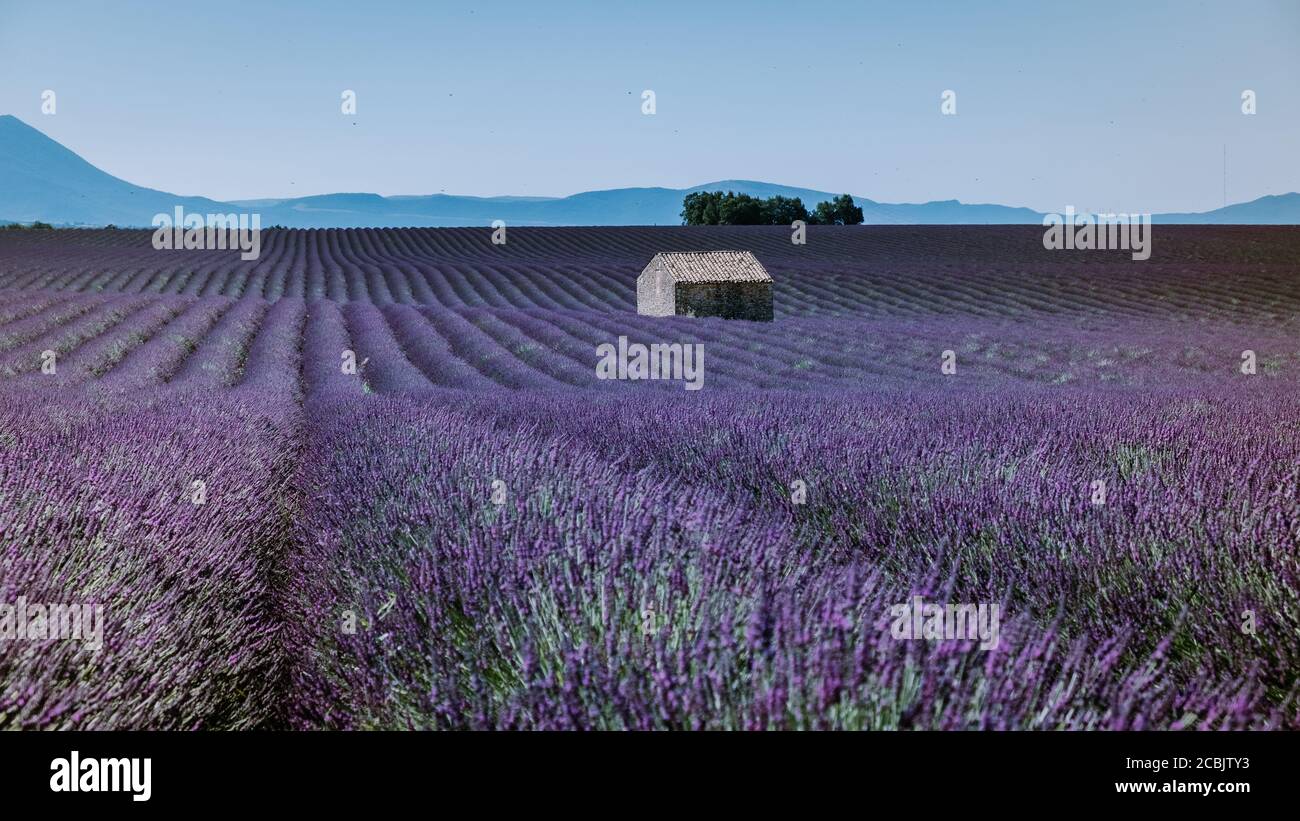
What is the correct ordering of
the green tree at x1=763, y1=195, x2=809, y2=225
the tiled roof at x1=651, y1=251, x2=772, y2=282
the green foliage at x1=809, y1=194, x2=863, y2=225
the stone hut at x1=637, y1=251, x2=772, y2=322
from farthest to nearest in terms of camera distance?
the green foliage at x1=809, y1=194, x2=863, y2=225
the green tree at x1=763, y1=195, x2=809, y2=225
the tiled roof at x1=651, y1=251, x2=772, y2=282
the stone hut at x1=637, y1=251, x2=772, y2=322

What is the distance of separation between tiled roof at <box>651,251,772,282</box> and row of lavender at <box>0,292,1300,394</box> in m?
3.09

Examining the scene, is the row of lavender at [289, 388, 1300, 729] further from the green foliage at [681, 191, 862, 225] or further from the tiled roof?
the green foliage at [681, 191, 862, 225]

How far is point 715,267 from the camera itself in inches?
955

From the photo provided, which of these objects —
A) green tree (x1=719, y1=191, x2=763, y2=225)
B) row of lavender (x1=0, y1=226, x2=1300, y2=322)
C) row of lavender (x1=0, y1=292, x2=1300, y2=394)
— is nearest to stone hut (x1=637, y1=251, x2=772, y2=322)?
row of lavender (x1=0, y1=226, x2=1300, y2=322)

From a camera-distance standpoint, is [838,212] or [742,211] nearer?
[742,211]

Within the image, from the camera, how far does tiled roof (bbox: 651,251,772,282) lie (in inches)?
925

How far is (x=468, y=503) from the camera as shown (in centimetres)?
276

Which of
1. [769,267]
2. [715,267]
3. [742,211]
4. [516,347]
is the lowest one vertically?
[516,347]

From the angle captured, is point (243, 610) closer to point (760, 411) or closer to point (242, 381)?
point (760, 411)

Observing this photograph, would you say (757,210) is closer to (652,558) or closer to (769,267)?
(769,267)

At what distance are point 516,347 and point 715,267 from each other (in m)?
10.2

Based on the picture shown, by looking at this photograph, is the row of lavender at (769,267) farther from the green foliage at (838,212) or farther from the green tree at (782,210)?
the green foliage at (838,212)

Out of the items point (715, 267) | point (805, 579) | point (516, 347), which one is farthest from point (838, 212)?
point (805, 579)

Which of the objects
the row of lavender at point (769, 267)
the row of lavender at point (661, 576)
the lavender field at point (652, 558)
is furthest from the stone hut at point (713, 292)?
the row of lavender at point (661, 576)
